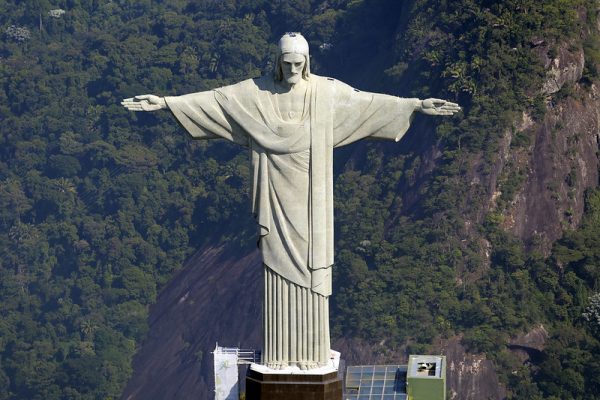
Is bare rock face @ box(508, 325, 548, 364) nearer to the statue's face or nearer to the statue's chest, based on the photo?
the statue's chest

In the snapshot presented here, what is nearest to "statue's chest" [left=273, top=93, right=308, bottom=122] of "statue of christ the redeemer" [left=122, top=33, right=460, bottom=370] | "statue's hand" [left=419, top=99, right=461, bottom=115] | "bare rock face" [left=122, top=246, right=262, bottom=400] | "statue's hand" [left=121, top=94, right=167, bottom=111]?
"statue of christ the redeemer" [left=122, top=33, right=460, bottom=370]

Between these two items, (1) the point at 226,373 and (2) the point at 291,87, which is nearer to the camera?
(2) the point at 291,87

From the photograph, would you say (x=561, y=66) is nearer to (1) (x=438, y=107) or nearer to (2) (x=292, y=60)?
(1) (x=438, y=107)

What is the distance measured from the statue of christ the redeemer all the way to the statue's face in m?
0.01

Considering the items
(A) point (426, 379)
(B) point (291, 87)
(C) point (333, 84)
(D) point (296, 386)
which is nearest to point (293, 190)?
(B) point (291, 87)

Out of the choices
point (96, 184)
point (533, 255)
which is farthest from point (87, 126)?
point (533, 255)

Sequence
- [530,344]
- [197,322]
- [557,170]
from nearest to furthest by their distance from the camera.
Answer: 1. [530,344]
2. [557,170]
3. [197,322]

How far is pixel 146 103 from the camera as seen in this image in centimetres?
2772

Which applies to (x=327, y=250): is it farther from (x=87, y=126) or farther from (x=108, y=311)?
(x=87, y=126)

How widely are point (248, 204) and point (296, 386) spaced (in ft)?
407

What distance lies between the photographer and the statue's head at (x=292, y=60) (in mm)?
27641

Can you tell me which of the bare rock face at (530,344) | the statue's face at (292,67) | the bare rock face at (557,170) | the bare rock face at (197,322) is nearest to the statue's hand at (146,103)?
the statue's face at (292,67)

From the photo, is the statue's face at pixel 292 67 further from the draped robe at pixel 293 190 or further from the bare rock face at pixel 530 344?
the bare rock face at pixel 530 344

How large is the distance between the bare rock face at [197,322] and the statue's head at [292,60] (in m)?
110
